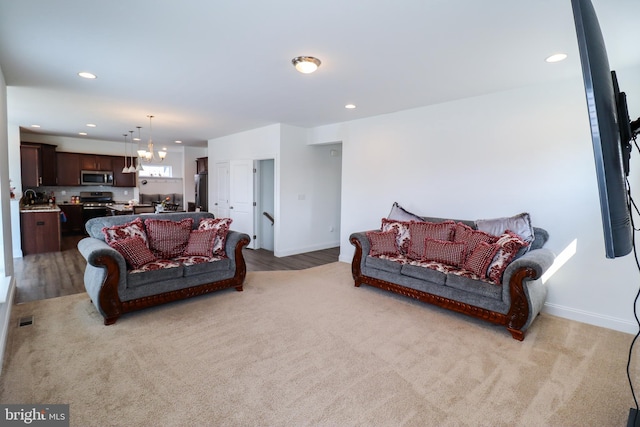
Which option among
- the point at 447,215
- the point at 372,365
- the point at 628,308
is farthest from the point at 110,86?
the point at 628,308

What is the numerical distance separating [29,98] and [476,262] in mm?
6104

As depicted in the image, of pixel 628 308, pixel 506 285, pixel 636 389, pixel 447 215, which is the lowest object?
pixel 636 389

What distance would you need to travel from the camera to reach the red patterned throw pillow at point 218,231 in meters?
3.83

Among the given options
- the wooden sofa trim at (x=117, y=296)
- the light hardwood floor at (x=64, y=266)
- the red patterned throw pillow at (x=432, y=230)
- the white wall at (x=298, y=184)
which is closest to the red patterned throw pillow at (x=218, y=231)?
the wooden sofa trim at (x=117, y=296)

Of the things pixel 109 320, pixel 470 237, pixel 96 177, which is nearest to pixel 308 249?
pixel 470 237

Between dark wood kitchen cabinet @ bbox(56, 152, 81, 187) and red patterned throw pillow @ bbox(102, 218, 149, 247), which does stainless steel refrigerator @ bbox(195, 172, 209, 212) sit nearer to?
dark wood kitchen cabinet @ bbox(56, 152, 81, 187)

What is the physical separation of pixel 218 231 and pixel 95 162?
6.62 meters

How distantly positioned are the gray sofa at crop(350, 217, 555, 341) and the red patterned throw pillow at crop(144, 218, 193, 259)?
7.67ft

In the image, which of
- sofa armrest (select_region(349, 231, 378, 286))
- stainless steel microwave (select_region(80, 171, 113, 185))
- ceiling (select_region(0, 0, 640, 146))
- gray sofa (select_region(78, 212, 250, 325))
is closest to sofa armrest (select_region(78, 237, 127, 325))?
gray sofa (select_region(78, 212, 250, 325))

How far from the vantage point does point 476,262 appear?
3.11m

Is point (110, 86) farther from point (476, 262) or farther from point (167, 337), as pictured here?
point (476, 262)

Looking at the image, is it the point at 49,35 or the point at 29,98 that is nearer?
the point at 49,35

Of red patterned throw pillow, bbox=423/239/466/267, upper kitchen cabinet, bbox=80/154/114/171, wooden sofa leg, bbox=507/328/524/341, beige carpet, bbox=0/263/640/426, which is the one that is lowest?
beige carpet, bbox=0/263/640/426

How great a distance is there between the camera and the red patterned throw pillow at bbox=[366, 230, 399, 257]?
395 cm
